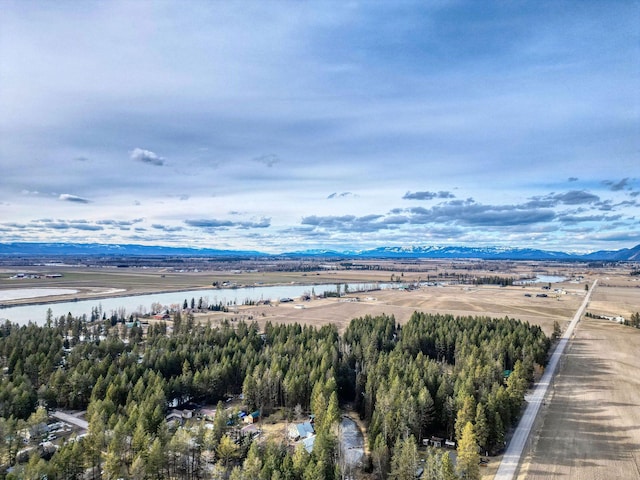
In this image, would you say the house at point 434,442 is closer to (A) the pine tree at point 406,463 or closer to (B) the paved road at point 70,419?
(A) the pine tree at point 406,463

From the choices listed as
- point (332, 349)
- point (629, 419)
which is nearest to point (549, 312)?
point (629, 419)

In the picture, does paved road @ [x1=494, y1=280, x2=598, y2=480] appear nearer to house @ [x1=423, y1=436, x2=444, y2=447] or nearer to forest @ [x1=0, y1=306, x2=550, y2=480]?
forest @ [x1=0, y1=306, x2=550, y2=480]

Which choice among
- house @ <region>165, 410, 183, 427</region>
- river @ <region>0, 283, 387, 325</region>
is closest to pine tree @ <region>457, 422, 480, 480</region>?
house @ <region>165, 410, 183, 427</region>

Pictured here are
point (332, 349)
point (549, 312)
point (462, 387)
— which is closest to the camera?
point (462, 387)

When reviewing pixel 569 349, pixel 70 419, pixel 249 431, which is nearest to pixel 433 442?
pixel 249 431

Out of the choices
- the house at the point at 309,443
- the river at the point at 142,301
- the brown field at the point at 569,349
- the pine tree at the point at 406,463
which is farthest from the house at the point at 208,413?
the river at the point at 142,301

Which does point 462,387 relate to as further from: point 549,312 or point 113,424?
point 549,312

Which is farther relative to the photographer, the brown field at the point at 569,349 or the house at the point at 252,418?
the house at the point at 252,418
